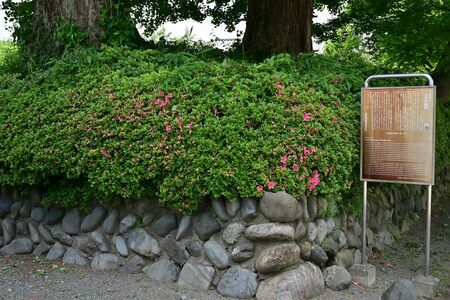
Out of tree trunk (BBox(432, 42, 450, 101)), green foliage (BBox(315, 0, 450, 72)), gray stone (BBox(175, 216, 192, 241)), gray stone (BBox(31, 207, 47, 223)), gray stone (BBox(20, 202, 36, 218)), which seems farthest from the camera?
tree trunk (BBox(432, 42, 450, 101))

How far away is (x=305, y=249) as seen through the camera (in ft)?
15.6

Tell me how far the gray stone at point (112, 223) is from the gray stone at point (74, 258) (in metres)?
0.40

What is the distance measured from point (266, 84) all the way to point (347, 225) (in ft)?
5.80

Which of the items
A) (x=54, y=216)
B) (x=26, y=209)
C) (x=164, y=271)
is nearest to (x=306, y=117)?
(x=164, y=271)

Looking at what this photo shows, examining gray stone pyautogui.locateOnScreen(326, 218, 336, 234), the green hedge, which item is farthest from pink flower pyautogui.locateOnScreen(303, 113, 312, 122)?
gray stone pyautogui.locateOnScreen(326, 218, 336, 234)

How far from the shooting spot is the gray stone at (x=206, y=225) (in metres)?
4.70

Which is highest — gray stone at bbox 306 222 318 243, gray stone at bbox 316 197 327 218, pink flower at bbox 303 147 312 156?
pink flower at bbox 303 147 312 156

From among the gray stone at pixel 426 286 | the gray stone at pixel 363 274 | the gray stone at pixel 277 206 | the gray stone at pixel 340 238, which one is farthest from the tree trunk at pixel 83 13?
the gray stone at pixel 426 286

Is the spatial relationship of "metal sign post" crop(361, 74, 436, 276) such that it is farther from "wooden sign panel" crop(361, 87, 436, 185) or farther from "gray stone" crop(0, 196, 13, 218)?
"gray stone" crop(0, 196, 13, 218)

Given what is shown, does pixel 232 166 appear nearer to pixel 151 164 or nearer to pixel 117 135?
pixel 151 164

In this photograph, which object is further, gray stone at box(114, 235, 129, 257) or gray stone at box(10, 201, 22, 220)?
gray stone at box(10, 201, 22, 220)

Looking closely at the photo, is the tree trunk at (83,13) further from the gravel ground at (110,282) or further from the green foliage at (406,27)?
the green foliage at (406,27)

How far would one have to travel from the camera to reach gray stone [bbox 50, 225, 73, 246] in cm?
551

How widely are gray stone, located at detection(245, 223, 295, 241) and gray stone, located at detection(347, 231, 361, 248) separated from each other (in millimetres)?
1238
